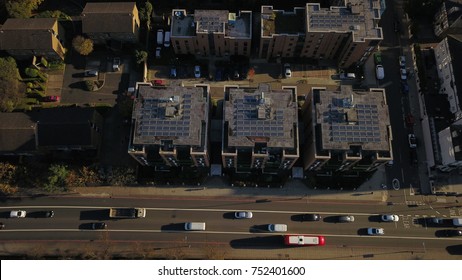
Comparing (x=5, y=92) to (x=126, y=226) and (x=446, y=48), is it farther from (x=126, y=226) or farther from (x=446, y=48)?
(x=446, y=48)

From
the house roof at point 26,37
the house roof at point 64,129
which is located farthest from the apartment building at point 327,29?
the house roof at point 26,37

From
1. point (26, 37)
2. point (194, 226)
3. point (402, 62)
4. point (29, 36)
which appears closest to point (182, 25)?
point (29, 36)

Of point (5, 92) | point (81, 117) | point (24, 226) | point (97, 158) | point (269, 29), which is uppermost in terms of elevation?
point (269, 29)

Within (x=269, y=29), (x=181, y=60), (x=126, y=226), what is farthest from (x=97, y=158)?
(x=269, y=29)

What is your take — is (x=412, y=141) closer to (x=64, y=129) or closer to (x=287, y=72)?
(x=287, y=72)

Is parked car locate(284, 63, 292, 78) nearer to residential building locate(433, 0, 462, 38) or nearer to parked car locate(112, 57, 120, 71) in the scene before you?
residential building locate(433, 0, 462, 38)

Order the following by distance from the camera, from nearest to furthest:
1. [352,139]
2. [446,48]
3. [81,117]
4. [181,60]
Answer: [352,139] < [81,117] < [446,48] < [181,60]
